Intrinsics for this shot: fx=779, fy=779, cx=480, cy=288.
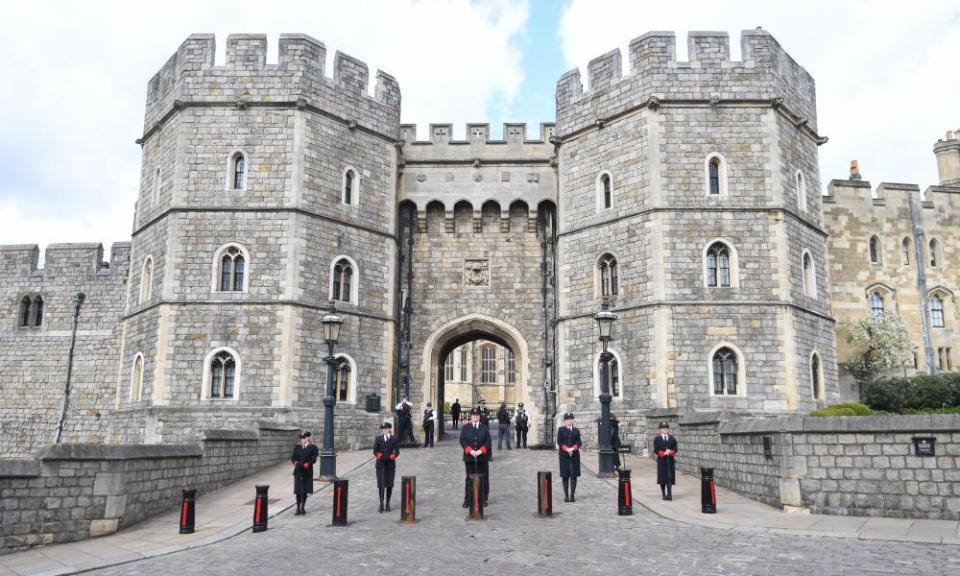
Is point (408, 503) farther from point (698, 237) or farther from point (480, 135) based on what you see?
point (480, 135)

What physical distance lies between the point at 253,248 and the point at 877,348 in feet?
67.2

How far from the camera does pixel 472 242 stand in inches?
977

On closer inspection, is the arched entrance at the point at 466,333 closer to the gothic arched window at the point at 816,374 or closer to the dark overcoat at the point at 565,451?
the gothic arched window at the point at 816,374

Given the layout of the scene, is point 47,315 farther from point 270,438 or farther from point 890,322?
point 890,322

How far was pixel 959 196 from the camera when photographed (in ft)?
94.8

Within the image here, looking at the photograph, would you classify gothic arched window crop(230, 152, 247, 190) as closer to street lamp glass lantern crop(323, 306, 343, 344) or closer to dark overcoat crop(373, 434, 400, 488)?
street lamp glass lantern crop(323, 306, 343, 344)

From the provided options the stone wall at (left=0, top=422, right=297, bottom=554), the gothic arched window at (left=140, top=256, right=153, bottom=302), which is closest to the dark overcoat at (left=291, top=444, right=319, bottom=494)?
the stone wall at (left=0, top=422, right=297, bottom=554)

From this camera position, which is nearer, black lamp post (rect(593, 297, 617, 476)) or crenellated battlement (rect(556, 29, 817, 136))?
black lamp post (rect(593, 297, 617, 476))

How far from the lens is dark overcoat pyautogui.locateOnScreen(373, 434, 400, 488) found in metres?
12.5

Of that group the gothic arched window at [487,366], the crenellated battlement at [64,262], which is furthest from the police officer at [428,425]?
the gothic arched window at [487,366]

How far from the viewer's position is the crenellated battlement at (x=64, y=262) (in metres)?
27.8

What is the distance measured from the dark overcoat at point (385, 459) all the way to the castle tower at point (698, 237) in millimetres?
9027

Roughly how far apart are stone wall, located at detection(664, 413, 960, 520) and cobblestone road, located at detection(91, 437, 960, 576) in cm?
167

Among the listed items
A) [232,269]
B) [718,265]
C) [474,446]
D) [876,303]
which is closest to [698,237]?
[718,265]
